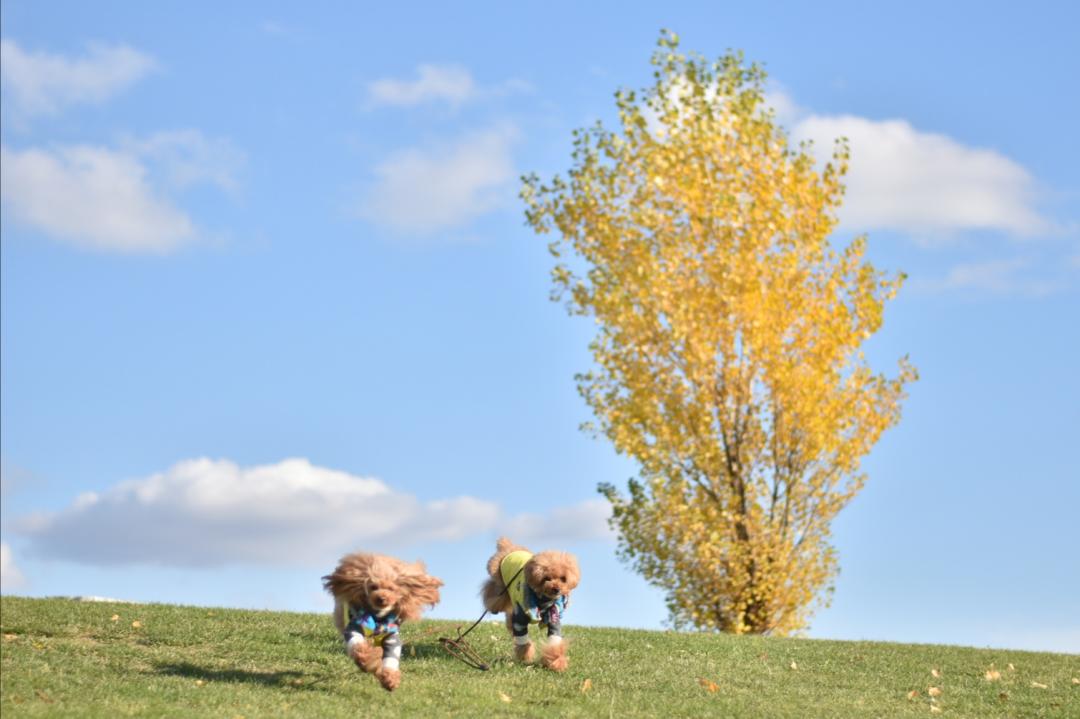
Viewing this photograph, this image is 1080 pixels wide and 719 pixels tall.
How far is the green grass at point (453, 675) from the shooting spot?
1112cm

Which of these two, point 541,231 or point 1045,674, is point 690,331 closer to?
point 541,231

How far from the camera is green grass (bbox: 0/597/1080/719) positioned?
11.1 metres

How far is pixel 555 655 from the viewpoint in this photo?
1293 cm

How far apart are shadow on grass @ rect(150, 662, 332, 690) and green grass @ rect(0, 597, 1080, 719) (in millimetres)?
20

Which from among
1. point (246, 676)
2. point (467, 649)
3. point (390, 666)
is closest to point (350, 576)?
point (390, 666)

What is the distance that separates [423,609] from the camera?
37.8ft

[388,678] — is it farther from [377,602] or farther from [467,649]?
[467,649]

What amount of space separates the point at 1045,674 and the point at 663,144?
11875 mm

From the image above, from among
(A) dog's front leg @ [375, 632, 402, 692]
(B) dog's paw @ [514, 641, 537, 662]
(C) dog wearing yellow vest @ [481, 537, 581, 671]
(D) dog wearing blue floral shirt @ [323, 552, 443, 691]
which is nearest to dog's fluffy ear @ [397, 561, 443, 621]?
(D) dog wearing blue floral shirt @ [323, 552, 443, 691]

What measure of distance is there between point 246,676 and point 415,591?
223 centimetres

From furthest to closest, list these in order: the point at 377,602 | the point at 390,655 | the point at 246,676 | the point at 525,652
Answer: the point at 525,652, the point at 246,676, the point at 390,655, the point at 377,602

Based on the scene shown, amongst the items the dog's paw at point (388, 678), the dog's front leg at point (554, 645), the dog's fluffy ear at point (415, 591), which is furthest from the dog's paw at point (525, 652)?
the dog's paw at point (388, 678)

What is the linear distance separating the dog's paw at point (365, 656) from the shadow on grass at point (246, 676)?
0.89 meters

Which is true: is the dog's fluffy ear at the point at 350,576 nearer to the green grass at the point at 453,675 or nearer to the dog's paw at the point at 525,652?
the green grass at the point at 453,675
